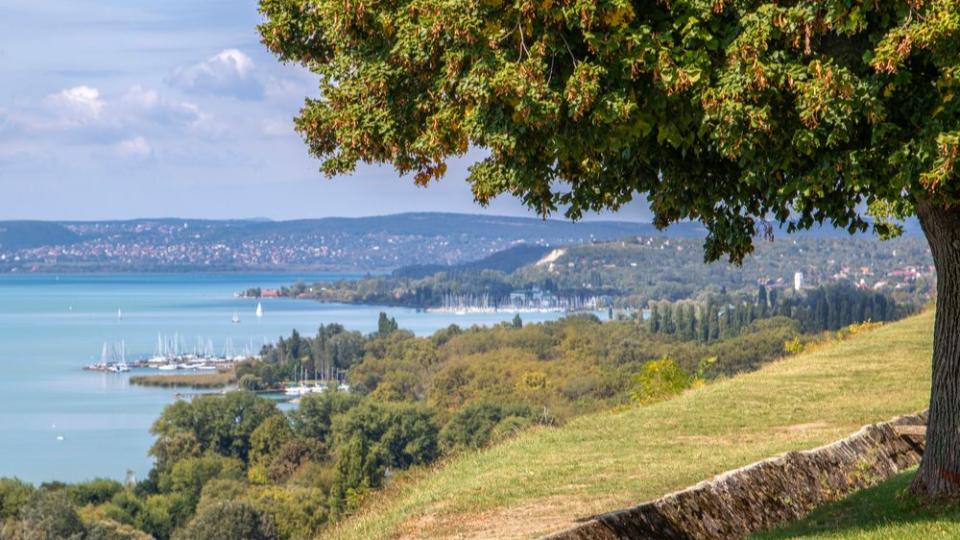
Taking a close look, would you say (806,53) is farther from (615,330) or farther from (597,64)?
(615,330)

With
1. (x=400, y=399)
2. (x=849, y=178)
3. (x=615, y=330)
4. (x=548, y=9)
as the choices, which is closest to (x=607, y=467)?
(x=849, y=178)

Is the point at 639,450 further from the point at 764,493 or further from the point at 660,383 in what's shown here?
the point at 660,383

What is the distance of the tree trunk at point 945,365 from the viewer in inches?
400

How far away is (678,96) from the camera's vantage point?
8633 mm

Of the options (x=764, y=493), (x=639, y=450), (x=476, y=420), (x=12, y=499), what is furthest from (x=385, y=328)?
(x=764, y=493)

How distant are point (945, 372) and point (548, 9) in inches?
181

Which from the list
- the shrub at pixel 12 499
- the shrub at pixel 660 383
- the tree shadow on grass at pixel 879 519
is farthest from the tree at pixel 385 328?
the tree shadow on grass at pixel 879 519

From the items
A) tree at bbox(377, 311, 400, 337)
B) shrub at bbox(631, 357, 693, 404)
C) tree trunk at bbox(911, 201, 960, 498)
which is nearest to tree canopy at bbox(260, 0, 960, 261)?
tree trunk at bbox(911, 201, 960, 498)

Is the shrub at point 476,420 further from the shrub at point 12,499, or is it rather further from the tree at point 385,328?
the tree at point 385,328

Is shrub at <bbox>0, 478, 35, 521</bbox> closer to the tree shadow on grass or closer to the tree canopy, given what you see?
the tree shadow on grass

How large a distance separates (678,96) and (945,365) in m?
3.47

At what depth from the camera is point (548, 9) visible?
8094mm

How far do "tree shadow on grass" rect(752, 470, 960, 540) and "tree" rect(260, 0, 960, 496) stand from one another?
1978mm

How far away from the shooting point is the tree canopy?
815 cm
